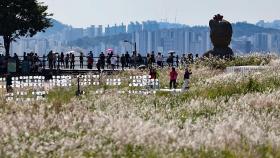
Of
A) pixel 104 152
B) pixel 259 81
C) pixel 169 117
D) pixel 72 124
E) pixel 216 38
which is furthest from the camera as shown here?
pixel 216 38

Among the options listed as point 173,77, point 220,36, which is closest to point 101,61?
point 220,36

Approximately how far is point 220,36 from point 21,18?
18414 mm

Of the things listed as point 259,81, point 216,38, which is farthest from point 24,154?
point 216,38

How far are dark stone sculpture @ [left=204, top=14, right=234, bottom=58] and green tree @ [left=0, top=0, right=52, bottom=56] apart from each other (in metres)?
16.8

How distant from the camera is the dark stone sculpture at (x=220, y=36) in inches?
1818

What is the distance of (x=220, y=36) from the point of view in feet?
152

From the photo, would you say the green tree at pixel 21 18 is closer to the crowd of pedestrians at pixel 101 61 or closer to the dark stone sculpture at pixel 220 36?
the crowd of pedestrians at pixel 101 61

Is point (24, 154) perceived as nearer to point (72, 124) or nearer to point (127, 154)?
point (127, 154)

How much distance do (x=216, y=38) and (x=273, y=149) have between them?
3691 cm

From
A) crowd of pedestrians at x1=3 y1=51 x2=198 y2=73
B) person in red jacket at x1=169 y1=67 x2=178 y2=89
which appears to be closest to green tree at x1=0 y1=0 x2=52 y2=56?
crowd of pedestrians at x1=3 y1=51 x2=198 y2=73

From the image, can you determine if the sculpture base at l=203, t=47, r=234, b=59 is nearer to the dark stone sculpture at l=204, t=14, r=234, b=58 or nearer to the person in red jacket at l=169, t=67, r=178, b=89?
the dark stone sculpture at l=204, t=14, r=234, b=58

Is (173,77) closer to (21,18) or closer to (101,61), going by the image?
(101,61)

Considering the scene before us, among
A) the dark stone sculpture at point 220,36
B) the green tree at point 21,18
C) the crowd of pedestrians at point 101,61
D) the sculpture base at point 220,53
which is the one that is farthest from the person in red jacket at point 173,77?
the green tree at point 21,18

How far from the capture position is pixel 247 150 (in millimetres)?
9344
